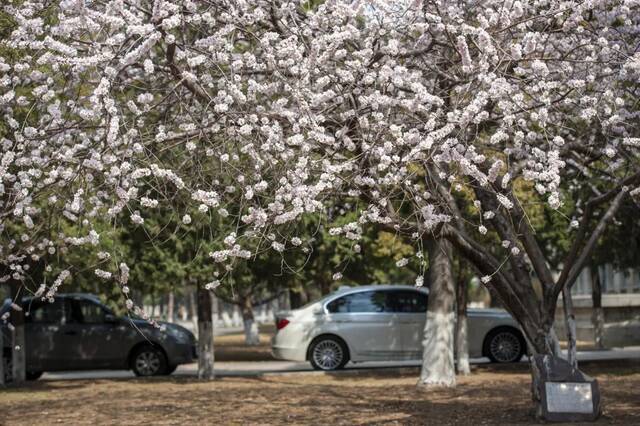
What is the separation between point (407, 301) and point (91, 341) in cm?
623

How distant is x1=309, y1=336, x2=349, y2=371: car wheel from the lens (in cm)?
1947

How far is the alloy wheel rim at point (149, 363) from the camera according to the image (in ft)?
63.8

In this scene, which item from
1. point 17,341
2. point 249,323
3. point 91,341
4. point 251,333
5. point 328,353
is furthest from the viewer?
point 251,333

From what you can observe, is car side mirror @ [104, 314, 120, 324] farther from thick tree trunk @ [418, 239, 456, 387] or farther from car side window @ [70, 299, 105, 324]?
thick tree trunk @ [418, 239, 456, 387]

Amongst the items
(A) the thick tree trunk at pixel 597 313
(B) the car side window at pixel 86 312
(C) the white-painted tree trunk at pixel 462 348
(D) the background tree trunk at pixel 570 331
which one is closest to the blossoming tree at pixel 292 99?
(D) the background tree trunk at pixel 570 331

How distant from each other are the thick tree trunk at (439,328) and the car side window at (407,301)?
402 centimetres

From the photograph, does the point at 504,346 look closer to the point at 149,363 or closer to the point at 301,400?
the point at 149,363

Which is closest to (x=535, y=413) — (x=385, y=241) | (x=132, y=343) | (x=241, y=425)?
(x=241, y=425)

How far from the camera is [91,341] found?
19.1 metres

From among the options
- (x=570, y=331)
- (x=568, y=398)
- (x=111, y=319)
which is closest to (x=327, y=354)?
(x=111, y=319)

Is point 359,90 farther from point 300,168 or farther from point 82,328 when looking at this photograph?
point 82,328

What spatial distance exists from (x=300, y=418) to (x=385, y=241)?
7.99 m

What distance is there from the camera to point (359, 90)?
8.38 metres

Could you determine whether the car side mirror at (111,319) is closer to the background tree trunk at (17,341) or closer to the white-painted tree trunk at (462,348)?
the background tree trunk at (17,341)
